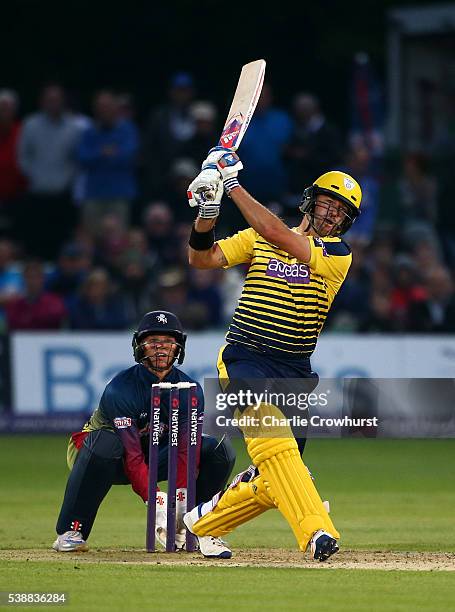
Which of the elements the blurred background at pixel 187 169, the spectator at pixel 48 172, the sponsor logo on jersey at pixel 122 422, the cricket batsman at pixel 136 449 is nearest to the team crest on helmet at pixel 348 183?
the cricket batsman at pixel 136 449

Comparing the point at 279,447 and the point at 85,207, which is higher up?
the point at 85,207

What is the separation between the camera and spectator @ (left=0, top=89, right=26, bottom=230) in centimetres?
1980

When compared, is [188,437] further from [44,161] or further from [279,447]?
[44,161]

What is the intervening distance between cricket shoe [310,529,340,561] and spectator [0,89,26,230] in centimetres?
1197

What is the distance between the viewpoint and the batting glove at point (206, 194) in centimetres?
871

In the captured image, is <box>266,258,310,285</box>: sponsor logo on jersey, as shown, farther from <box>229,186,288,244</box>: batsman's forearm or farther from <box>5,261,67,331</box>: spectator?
<box>5,261,67,331</box>: spectator

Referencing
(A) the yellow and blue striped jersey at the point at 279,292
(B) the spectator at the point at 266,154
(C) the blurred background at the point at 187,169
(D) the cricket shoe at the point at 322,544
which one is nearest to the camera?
(D) the cricket shoe at the point at 322,544

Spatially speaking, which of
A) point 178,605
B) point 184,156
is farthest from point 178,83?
point 178,605

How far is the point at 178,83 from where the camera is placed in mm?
18844

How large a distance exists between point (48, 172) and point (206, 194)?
11.5 meters

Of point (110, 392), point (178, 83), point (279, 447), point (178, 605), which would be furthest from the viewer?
point (178, 83)

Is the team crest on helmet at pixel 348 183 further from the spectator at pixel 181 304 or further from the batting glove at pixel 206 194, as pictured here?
the spectator at pixel 181 304

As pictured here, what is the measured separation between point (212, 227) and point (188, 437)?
126 centimetres

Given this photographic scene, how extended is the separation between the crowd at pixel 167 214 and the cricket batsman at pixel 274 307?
8323 millimetres
